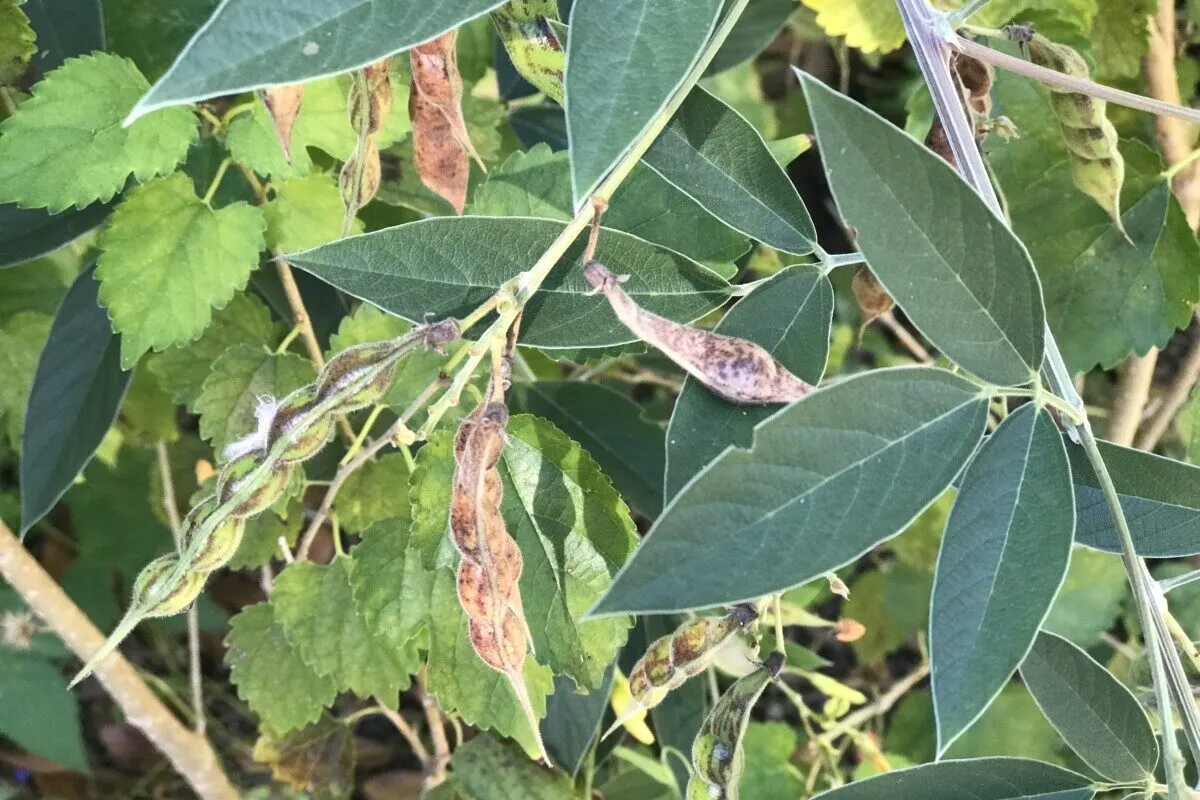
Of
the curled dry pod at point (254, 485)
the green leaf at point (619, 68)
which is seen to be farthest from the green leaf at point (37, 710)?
the green leaf at point (619, 68)

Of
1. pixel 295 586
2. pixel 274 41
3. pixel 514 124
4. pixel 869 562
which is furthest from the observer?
pixel 869 562

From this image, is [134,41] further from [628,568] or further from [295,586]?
[628,568]

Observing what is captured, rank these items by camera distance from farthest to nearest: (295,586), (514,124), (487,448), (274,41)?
1. (514,124)
2. (295,586)
3. (487,448)
4. (274,41)

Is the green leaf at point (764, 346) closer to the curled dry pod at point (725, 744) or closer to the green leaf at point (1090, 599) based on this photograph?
the curled dry pod at point (725, 744)

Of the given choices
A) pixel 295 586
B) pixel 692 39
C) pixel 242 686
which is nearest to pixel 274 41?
pixel 692 39

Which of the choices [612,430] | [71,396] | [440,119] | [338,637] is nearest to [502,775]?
[338,637]

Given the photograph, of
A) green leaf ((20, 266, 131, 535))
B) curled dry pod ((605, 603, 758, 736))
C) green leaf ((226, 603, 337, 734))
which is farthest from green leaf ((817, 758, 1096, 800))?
green leaf ((20, 266, 131, 535))

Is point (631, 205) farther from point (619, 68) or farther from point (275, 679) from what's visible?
point (275, 679)
